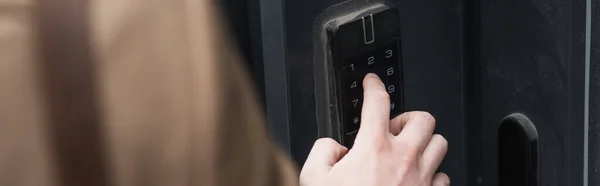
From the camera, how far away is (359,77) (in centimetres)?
84

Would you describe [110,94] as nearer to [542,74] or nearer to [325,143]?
[325,143]

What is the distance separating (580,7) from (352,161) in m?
0.21

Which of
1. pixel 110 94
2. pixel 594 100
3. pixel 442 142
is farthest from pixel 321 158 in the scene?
pixel 110 94

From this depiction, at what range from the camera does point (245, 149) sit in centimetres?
48

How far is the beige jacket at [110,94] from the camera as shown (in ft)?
1.26

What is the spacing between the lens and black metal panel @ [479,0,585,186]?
83cm

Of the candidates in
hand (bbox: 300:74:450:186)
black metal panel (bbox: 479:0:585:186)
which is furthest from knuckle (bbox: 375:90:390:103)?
black metal panel (bbox: 479:0:585:186)

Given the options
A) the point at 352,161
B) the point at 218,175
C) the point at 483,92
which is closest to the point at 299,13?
the point at 352,161

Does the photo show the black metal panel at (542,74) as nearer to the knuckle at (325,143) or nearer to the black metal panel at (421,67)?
the black metal panel at (421,67)

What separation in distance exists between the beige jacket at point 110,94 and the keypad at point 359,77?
0.40m

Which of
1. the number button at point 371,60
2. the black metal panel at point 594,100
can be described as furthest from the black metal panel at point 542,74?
the number button at point 371,60

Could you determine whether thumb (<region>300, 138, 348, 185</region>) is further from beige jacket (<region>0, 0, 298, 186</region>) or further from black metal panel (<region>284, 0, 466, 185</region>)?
beige jacket (<region>0, 0, 298, 186</region>)

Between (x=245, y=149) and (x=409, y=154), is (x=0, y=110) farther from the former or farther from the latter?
(x=409, y=154)

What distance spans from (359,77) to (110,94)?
1.50ft
